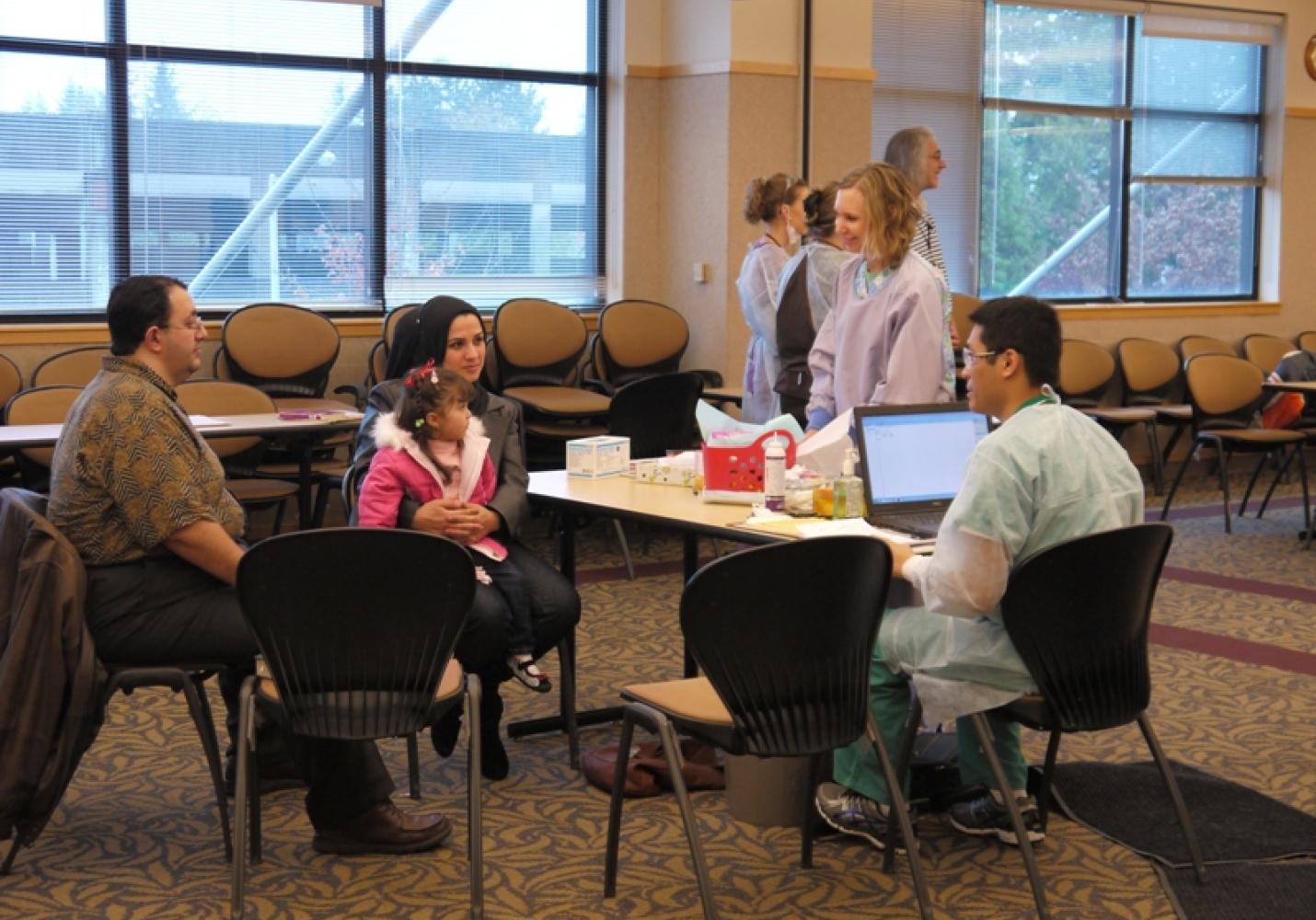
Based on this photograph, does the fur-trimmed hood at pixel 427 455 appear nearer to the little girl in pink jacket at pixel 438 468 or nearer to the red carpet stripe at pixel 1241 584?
the little girl in pink jacket at pixel 438 468

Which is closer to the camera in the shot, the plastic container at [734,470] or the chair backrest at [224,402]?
the plastic container at [734,470]

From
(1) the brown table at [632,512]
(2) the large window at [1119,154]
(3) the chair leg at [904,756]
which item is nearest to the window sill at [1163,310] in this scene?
(2) the large window at [1119,154]

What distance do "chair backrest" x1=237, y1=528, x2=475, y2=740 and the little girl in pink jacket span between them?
92 centimetres

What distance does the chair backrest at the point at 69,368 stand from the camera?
688 cm

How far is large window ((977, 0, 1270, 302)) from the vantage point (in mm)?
9586

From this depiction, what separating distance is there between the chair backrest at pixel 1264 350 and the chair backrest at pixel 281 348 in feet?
19.4

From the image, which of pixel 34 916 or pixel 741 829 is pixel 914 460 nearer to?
pixel 741 829

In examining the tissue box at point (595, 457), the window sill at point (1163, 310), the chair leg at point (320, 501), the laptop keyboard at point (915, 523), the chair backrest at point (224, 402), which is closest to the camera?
the laptop keyboard at point (915, 523)

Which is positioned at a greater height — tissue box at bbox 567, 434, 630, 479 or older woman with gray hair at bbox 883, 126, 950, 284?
older woman with gray hair at bbox 883, 126, 950, 284

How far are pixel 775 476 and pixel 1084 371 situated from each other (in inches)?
225

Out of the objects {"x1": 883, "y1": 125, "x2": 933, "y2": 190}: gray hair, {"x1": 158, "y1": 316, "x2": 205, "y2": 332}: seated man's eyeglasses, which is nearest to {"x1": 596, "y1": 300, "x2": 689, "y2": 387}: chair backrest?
{"x1": 883, "y1": 125, "x2": 933, "y2": 190}: gray hair

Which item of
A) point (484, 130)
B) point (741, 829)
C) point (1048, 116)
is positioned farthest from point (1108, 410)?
point (741, 829)

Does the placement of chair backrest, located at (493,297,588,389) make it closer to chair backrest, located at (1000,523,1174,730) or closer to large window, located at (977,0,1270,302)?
large window, located at (977,0,1270,302)

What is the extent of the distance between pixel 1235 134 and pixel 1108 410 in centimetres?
270
